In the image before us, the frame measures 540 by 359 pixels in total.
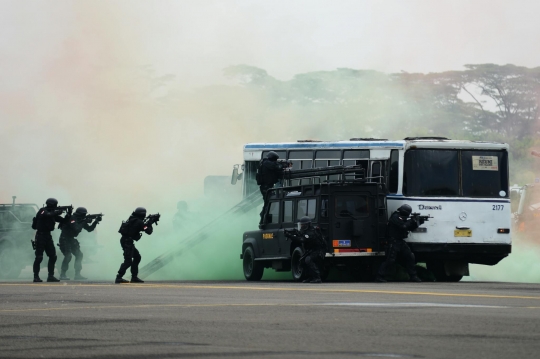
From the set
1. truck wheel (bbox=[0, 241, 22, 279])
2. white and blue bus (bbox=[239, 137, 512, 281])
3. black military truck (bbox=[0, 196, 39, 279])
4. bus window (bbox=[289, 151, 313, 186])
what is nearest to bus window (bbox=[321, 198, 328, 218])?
white and blue bus (bbox=[239, 137, 512, 281])

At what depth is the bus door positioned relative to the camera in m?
23.9

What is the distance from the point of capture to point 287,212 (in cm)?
2494

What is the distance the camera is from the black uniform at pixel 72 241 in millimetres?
28562

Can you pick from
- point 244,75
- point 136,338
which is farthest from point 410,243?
point 244,75

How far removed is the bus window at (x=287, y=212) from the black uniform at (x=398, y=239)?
81.1 inches

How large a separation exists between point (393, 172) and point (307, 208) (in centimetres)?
230

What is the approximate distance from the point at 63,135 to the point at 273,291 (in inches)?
1130

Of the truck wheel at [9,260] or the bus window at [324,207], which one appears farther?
the truck wheel at [9,260]

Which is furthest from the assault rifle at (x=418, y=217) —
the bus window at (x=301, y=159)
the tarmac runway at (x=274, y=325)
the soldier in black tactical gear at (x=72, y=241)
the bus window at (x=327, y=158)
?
the soldier in black tactical gear at (x=72, y=241)

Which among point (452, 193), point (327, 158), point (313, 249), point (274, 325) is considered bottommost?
point (274, 325)

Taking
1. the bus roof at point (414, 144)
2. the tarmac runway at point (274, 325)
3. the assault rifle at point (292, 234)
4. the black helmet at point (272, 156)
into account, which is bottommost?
the tarmac runway at point (274, 325)

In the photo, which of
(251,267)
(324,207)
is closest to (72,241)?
(251,267)

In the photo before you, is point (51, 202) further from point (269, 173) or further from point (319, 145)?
point (319, 145)

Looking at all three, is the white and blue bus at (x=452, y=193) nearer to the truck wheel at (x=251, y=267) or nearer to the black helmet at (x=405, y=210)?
the black helmet at (x=405, y=210)
